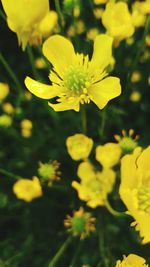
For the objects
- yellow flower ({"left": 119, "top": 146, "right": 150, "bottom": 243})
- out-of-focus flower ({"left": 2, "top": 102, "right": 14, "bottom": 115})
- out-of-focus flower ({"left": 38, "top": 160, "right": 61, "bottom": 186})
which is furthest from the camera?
out-of-focus flower ({"left": 2, "top": 102, "right": 14, "bottom": 115})

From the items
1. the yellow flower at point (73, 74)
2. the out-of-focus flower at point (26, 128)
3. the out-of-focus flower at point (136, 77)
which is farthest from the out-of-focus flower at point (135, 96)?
the yellow flower at point (73, 74)

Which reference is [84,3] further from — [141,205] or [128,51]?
[141,205]

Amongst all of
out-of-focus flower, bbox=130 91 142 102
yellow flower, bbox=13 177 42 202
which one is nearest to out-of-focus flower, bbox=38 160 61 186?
yellow flower, bbox=13 177 42 202

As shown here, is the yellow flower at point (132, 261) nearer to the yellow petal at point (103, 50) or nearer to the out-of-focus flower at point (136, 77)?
the yellow petal at point (103, 50)

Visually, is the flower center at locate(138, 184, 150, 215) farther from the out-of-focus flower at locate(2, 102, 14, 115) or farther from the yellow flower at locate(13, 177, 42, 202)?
the out-of-focus flower at locate(2, 102, 14, 115)

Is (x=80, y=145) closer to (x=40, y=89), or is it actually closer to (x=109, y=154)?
(x=109, y=154)

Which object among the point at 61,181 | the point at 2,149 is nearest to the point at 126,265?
the point at 61,181
